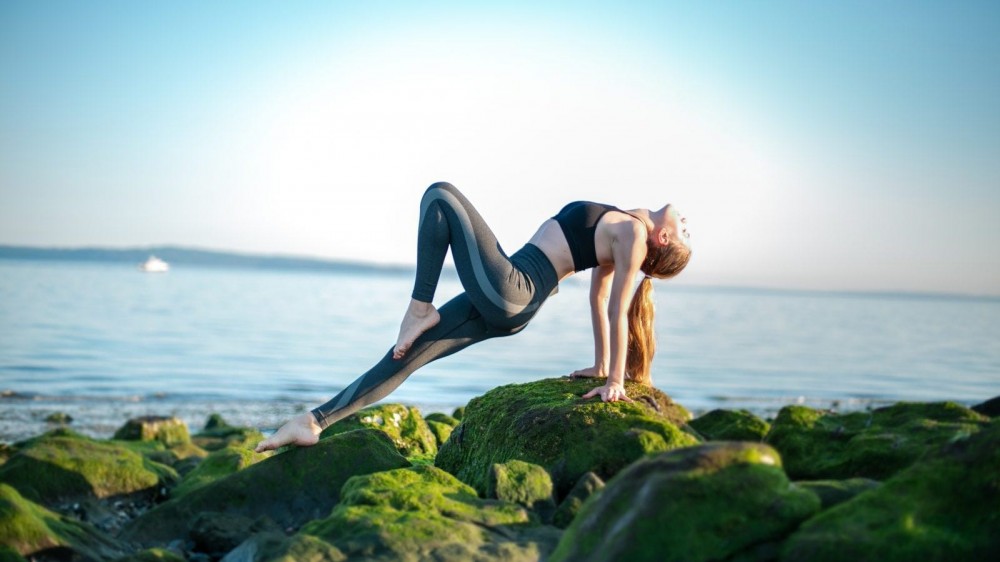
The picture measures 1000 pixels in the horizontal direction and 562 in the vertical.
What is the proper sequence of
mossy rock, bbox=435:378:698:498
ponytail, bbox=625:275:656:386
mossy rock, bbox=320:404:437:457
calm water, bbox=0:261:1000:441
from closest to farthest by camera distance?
mossy rock, bbox=435:378:698:498, ponytail, bbox=625:275:656:386, mossy rock, bbox=320:404:437:457, calm water, bbox=0:261:1000:441

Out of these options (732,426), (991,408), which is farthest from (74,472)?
(991,408)

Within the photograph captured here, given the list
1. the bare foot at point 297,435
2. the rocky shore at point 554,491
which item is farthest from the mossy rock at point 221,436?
the bare foot at point 297,435

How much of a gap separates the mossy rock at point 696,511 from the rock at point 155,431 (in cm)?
1044

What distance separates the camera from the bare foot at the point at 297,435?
6.94 meters

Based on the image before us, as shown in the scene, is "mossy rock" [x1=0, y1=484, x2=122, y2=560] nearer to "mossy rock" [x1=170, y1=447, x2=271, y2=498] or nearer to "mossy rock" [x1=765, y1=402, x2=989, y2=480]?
"mossy rock" [x1=170, y1=447, x2=271, y2=498]

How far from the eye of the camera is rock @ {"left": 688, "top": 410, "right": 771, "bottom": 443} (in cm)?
844

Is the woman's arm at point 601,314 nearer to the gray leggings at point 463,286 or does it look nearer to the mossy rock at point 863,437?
the gray leggings at point 463,286

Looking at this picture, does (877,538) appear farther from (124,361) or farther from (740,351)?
(740,351)

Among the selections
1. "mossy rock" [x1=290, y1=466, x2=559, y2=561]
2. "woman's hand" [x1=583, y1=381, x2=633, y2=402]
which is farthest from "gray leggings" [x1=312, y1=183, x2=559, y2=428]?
"mossy rock" [x1=290, y1=466, x2=559, y2=561]

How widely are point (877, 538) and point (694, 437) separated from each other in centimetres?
219

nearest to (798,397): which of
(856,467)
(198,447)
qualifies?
(198,447)

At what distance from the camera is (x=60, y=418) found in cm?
1664

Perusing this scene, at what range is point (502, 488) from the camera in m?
5.31

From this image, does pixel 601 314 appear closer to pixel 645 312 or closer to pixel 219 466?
pixel 645 312
